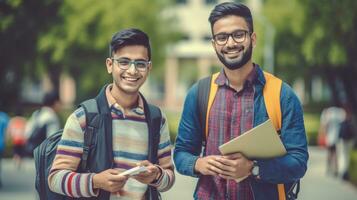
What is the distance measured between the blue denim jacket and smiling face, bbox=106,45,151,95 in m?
0.36

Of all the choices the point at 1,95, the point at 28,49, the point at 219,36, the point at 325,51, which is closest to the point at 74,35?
the point at 1,95

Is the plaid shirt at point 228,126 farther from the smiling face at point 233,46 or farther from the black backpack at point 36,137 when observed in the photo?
the black backpack at point 36,137

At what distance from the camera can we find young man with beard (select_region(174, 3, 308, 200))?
3.89 metres

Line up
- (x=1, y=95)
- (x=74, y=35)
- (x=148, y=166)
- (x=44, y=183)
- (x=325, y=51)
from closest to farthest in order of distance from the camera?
(x=148, y=166), (x=44, y=183), (x=325, y=51), (x=1, y=95), (x=74, y=35)

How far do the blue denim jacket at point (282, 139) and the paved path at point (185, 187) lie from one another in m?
8.78

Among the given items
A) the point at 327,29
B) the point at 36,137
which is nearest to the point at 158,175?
the point at 36,137

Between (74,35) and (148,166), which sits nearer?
(148,166)

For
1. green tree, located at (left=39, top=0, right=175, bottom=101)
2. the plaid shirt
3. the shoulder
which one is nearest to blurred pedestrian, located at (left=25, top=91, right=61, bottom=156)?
the plaid shirt

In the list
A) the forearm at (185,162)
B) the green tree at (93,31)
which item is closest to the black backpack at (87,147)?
the forearm at (185,162)

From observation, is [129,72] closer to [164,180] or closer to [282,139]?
[164,180]

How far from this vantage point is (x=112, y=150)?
150 inches

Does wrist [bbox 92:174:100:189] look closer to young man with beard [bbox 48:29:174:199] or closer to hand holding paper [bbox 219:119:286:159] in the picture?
young man with beard [bbox 48:29:174:199]

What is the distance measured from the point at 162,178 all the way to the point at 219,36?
75 cm

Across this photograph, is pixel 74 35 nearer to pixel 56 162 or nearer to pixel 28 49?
pixel 28 49
